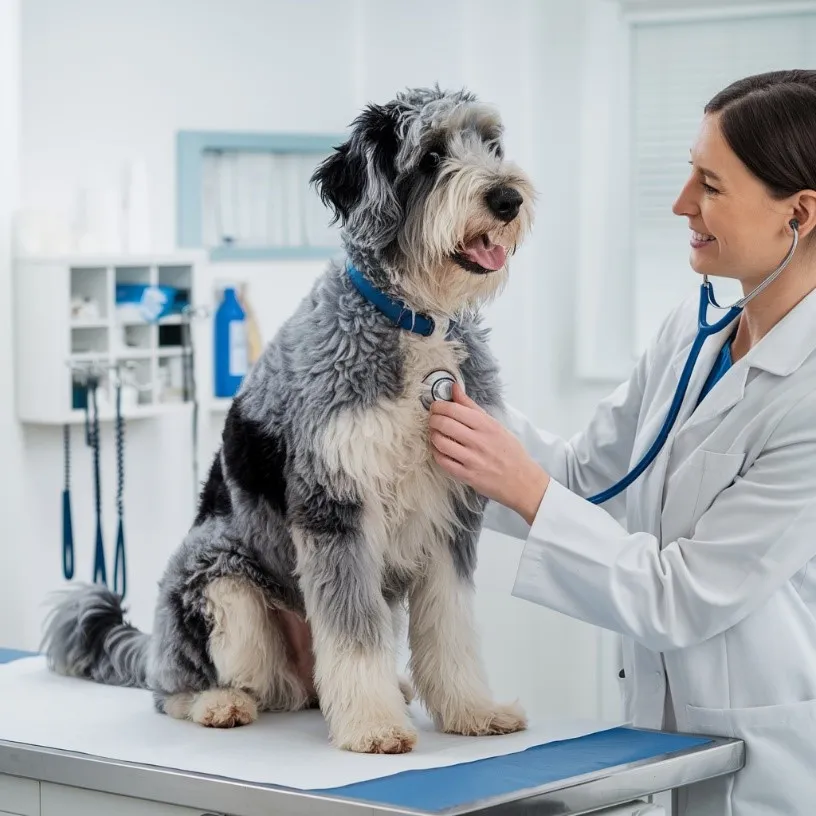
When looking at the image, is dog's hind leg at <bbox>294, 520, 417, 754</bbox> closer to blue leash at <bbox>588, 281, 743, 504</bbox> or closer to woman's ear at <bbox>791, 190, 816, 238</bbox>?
blue leash at <bbox>588, 281, 743, 504</bbox>

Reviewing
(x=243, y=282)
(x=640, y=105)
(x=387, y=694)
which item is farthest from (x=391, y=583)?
(x=640, y=105)

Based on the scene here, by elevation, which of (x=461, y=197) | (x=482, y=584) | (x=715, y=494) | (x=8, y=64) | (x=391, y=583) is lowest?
(x=482, y=584)

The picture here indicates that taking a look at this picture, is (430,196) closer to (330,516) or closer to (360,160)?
(360,160)

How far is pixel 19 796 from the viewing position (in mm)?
1735

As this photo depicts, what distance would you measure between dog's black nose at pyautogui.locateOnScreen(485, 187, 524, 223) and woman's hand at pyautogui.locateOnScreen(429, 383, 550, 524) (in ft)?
0.81

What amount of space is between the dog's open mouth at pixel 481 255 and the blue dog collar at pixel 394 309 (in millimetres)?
101

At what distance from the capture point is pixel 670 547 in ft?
5.71

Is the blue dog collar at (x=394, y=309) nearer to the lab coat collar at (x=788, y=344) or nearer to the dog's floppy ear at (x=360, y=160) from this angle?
the dog's floppy ear at (x=360, y=160)

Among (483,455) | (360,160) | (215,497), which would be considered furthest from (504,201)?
(215,497)

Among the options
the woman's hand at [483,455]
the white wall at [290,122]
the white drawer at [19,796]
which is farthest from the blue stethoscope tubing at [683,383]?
the white wall at [290,122]

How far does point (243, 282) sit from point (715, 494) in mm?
2068

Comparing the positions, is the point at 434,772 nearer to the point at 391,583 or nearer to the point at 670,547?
the point at 391,583

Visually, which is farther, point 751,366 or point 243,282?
point 243,282

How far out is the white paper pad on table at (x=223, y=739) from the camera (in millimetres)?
1599
